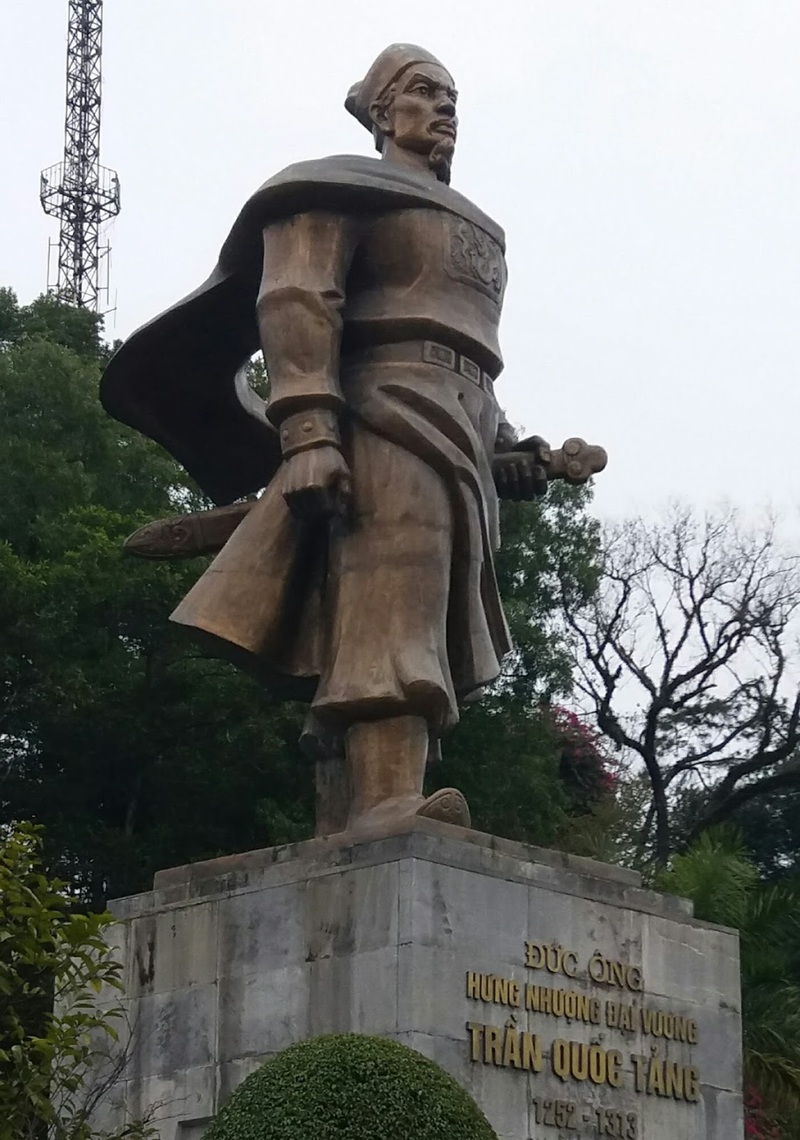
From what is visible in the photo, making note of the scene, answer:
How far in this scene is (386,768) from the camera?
8.43 meters

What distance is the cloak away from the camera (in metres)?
8.88

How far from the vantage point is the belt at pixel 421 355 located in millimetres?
8875

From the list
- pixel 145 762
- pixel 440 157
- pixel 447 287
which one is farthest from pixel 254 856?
pixel 145 762

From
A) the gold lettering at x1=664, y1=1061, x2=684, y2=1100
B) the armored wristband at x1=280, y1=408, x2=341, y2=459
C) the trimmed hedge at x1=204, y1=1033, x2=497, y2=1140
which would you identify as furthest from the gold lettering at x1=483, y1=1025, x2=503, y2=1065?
the armored wristband at x1=280, y1=408, x2=341, y2=459

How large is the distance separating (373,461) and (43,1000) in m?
2.60

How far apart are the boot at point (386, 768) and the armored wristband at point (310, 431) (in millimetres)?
1112

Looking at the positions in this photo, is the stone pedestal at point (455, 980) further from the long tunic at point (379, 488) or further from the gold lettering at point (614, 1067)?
the long tunic at point (379, 488)

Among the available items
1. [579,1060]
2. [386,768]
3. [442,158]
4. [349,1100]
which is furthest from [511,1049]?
[442,158]

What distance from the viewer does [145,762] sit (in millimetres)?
20984

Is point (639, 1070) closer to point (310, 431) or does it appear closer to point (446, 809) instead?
point (446, 809)

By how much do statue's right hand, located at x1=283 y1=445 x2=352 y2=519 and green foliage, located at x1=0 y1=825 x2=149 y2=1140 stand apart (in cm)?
169

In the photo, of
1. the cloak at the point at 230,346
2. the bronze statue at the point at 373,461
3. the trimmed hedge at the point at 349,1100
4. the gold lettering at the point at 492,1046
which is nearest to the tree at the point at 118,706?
the cloak at the point at 230,346

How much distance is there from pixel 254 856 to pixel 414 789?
2.32 feet

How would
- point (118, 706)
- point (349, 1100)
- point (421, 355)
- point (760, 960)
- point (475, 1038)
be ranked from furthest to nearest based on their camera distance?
point (118, 706) → point (760, 960) → point (421, 355) → point (475, 1038) → point (349, 1100)
